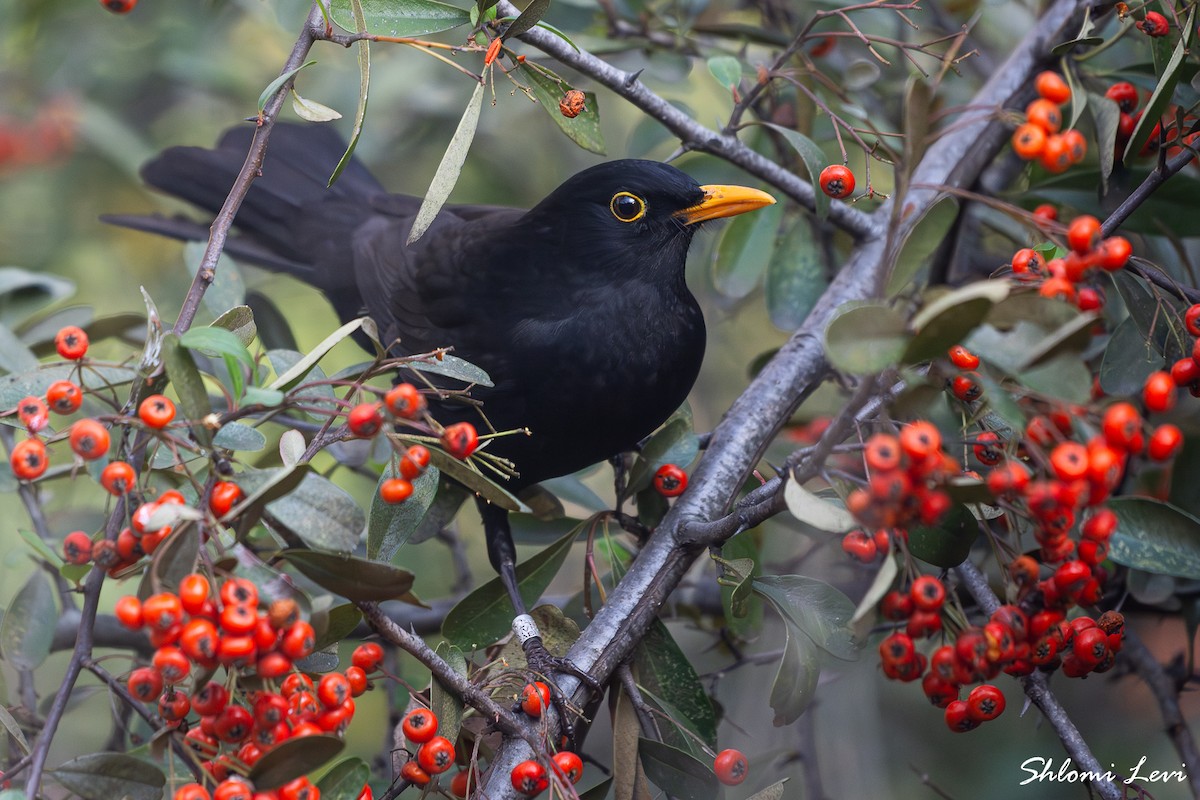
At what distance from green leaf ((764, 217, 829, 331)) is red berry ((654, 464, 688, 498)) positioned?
818mm

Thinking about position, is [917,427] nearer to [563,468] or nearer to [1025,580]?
[1025,580]

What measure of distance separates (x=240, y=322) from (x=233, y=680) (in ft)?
2.38

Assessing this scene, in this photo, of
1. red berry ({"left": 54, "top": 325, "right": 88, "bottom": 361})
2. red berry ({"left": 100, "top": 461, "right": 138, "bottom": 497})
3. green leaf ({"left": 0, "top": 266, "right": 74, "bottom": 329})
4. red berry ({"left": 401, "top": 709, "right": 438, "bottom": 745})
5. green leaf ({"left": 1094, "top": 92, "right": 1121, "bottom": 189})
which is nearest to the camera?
red berry ({"left": 100, "top": 461, "right": 138, "bottom": 497})

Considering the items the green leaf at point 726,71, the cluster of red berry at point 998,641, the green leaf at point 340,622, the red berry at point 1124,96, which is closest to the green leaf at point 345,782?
the green leaf at point 340,622

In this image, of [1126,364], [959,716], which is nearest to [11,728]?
[959,716]

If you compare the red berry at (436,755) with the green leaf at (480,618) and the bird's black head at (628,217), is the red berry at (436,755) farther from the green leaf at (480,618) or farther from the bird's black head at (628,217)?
the bird's black head at (628,217)

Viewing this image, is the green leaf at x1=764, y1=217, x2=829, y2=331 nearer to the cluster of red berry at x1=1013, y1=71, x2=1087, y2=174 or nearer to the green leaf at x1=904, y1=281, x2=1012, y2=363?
the cluster of red berry at x1=1013, y1=71, x2=1087, y2=174

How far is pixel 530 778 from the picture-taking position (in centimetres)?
190

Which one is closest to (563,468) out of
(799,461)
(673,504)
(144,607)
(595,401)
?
(595,401)

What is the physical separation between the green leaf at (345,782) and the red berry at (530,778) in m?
0.29

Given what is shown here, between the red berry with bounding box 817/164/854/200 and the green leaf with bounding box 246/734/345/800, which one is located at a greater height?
the red berry with bounding box 817/164/854/200

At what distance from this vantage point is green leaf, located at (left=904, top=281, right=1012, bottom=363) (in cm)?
129

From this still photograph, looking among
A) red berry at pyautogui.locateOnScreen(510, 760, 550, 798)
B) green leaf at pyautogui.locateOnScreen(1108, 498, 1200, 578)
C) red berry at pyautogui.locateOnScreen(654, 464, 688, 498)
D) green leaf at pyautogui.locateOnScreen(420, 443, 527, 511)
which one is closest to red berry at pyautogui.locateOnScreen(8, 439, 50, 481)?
green leaf at pyautogui.locateOnScreen(420, 443, 527, 511)

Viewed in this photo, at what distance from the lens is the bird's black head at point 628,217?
3.28 meters
